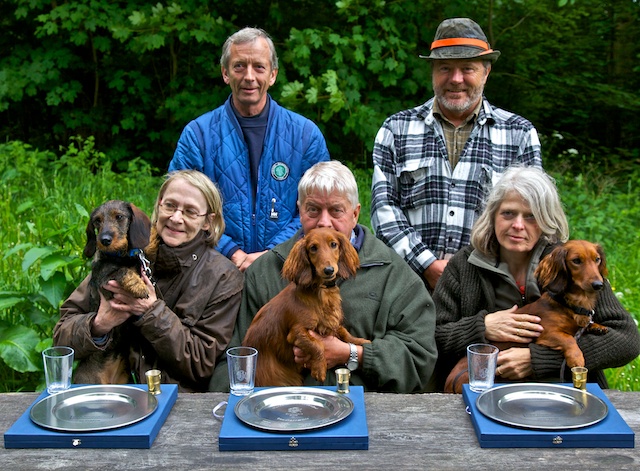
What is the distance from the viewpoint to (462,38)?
4.16 m

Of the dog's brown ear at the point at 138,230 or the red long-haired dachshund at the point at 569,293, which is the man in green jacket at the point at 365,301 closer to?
the red long-haired dachshund at the point at 569,293

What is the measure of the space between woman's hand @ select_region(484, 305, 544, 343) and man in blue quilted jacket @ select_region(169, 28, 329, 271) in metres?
1.34

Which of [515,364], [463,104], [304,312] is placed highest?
[463,104]

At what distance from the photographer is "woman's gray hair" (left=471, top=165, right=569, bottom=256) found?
131 inches

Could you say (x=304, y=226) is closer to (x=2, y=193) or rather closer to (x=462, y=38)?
(x=462, y=38)

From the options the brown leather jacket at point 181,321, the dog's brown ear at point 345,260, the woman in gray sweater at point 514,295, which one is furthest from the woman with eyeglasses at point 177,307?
the woman in gray sweater at point 514,295

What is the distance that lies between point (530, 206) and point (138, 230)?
1.71 meters

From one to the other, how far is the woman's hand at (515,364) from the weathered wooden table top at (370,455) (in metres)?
0.69

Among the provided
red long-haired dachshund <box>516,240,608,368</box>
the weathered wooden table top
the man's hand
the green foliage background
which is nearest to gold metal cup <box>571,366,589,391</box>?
the weathered wooden table top

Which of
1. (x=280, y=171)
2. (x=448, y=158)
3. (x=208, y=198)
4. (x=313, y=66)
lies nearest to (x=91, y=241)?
(x=208, y=198)

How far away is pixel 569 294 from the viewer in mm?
3082

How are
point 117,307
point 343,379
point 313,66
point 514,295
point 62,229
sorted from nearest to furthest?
point 343,379, point 117,307, point 514,295, point 62,229, point 313,66

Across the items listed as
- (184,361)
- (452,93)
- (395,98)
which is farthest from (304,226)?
(395,98)

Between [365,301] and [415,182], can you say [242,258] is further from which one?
[415,182]
